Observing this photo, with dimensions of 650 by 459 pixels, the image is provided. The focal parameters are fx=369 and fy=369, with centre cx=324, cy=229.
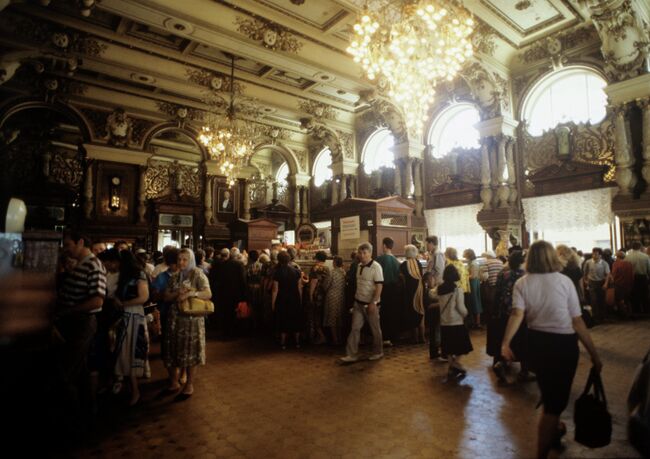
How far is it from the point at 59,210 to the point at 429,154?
1238 centimetres

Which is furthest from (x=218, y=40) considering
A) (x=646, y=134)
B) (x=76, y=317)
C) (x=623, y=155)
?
(x=646, y=134)

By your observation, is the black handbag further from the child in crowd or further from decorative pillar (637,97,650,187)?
decorative pillar (637,97,650,187)

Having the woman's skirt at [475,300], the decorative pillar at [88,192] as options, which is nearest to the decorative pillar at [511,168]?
the woman's skirt at [475,300]

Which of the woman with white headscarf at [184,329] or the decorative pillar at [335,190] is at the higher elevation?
the decorative pillar at [335,190]

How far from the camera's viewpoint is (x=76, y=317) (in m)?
3.01

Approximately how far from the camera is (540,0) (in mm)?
8352

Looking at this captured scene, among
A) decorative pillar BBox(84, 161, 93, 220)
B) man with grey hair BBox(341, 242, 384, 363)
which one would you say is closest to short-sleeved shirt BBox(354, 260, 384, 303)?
man with grey hair BBox(341, 242, 384, 363)

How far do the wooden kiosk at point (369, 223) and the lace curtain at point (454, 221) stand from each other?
14.5ft

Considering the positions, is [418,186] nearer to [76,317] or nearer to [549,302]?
[549,302]

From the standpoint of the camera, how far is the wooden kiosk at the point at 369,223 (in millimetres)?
6965

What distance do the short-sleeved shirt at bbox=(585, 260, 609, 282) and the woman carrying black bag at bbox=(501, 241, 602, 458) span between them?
645 centimetres

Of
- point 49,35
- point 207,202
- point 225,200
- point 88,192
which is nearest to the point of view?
point 49,35

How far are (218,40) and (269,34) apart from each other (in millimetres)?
1214

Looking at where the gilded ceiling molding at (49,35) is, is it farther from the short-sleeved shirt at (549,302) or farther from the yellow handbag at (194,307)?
the short-sleeved shirt at (549,302)
